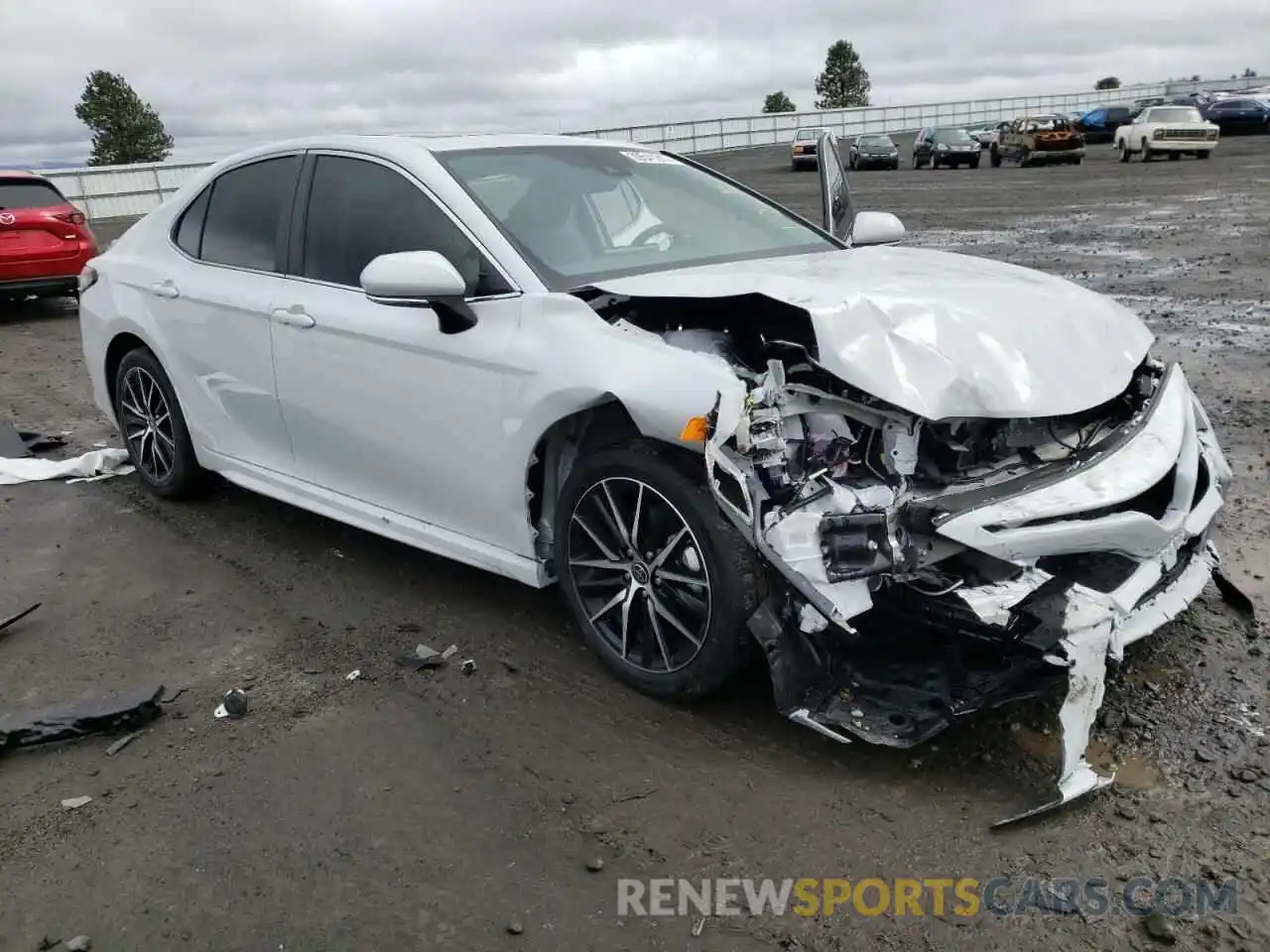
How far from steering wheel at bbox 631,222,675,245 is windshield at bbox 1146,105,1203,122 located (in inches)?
1224

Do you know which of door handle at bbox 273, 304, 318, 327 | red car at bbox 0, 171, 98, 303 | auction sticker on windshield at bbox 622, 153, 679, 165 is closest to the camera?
door handle at bbox 273, 304, 318, 327

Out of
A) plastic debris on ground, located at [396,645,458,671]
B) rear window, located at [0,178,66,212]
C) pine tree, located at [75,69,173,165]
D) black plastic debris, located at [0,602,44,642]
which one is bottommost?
plastic debris on ground, located at [396,645,458,671]

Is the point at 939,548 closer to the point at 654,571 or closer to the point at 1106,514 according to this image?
the point at 1106,514

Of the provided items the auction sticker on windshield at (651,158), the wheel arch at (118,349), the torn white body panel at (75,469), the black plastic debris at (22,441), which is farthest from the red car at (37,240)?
the auction sticker on windshield at (651,158)

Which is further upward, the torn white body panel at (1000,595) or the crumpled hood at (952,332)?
the crumpled hood at (952,332)

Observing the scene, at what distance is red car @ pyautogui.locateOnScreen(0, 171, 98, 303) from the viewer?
11.4 m

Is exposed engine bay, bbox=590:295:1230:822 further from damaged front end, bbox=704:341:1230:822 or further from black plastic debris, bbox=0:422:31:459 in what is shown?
black plastic debris, bbox=0:422:31:459

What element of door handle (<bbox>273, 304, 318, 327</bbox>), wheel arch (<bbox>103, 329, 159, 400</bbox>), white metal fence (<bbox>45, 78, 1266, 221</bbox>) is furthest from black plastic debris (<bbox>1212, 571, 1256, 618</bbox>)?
white metal fence (<bbox>45, 78, 1266, 221</bbox>)

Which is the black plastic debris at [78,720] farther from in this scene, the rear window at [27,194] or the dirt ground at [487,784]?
the rear window at [27,194]

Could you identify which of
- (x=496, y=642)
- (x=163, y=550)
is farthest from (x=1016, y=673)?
(x=163, y=550)

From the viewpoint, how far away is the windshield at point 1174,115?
2989cm

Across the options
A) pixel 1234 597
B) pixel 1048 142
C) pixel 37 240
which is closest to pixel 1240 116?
pixel 1048 142

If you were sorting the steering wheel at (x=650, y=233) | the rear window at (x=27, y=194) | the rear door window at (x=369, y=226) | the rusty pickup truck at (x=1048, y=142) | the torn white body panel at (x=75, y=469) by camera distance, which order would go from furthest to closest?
the rusty pickup truck at (x=1048, y=142) < the rear window at (x=27, y=194) < the torn white body panel at (x=75, y=469) < the steering wheel at (x=650, y=233) < the rear door window at (x=369, y=226)

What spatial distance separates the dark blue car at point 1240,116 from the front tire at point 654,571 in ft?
147
